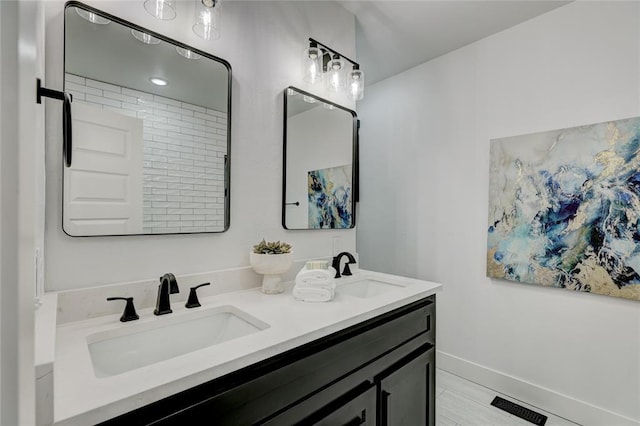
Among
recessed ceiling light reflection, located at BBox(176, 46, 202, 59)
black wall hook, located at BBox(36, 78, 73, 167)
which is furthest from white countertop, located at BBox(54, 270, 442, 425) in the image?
recessed ceiling light reflection, located at BBox(176, 46, 202, 59)

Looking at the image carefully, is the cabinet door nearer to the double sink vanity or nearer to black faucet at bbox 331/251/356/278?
the double sink vanity

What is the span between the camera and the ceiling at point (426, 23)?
199cm

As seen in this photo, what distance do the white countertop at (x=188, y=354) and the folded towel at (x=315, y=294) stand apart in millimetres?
30

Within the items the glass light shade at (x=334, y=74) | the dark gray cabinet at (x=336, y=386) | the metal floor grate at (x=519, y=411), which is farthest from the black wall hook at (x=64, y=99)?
the metal floor grate at (x=519, y=411)

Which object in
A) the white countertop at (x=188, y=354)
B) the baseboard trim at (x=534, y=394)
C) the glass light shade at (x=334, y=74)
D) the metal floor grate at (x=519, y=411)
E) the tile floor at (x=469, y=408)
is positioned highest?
the glass light shade at (x=334, y=74)

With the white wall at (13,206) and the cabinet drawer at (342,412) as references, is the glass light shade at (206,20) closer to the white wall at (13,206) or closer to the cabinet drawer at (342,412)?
the white wall at (13,206)

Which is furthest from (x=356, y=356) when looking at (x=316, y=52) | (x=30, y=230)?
Answer: (x=316, y=52)

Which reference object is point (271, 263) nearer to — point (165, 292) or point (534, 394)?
point (165, 292)

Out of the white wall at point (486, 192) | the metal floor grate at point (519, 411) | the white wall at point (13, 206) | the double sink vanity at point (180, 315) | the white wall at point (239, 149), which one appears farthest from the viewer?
the metal floor grate at point (519, 411)

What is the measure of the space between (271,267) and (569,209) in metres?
1.88

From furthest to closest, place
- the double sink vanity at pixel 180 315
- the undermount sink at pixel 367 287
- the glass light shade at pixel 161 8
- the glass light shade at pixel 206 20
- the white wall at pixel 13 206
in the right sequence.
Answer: the undermount sink at pixel 367 287 < the glass light shade at pixel 206 20 < the glass light shade at pixel 161 8 < the double sink vanity at pixel 180 315 < the white wall at pixel 13 206

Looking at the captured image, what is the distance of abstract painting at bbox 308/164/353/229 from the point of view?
1.89 m

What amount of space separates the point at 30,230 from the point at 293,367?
0.78 meters

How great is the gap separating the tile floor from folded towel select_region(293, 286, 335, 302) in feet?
4.32
